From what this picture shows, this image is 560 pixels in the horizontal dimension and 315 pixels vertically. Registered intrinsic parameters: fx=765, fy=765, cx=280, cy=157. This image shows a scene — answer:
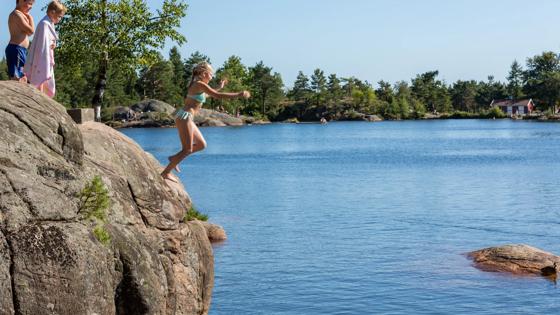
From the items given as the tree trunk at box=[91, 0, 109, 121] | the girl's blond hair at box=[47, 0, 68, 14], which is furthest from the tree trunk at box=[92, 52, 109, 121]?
the girl's blond hair at box=[47, 0, 68, 14]

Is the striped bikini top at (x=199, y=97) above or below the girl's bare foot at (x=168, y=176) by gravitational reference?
above

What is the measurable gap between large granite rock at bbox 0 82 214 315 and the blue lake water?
9.05 m

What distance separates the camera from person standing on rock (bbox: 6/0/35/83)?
13227mm

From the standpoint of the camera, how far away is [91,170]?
12.0m

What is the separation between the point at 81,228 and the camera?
10.3 m

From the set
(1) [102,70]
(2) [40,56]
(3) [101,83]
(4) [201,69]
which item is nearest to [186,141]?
(4) [201,69]

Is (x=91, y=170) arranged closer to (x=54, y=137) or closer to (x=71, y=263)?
(x=54, y=137)

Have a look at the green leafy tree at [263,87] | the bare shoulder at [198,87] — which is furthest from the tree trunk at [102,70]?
the green leafy tree at [263,87]

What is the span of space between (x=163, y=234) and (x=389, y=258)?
1671 cm

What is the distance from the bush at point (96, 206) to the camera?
10.7 metres

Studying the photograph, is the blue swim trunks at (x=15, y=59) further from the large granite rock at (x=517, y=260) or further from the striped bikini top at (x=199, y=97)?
the large granite rock at (x=517, y=260)

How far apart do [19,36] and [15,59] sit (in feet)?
1.35

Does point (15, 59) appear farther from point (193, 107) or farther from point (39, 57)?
point (193, 107)

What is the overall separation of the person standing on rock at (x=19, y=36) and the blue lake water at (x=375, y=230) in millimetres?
10825
